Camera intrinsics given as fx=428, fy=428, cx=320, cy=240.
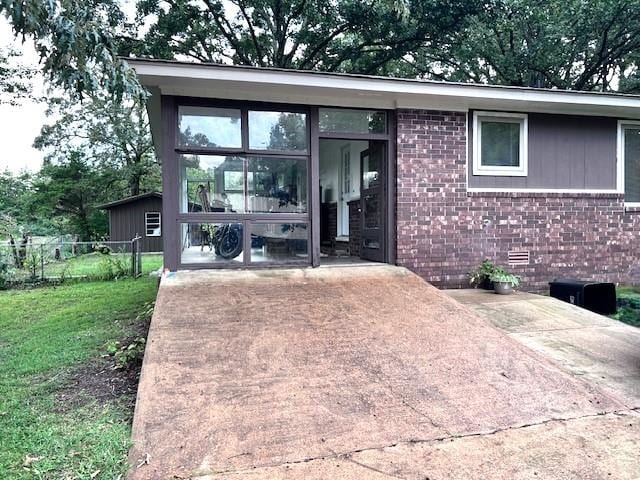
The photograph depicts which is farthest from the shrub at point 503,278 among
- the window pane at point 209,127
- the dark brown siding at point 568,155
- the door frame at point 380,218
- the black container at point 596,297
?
the window pane at point 209,127

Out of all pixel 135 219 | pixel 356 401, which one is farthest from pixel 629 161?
pixel 135 219

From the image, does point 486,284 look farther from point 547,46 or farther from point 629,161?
point 547,46

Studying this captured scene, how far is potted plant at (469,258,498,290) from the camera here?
21.3 ft

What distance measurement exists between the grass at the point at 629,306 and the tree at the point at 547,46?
341 inches

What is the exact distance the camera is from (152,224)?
21.8m

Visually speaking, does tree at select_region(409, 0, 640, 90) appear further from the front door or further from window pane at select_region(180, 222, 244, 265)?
window pane at select_region(180, 222, 244, 265)

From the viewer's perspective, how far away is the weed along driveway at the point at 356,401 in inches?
89.3

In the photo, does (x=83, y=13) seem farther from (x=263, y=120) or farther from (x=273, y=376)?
(x=273, y=376)

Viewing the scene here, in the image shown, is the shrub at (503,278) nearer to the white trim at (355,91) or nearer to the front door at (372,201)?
the front door at (372,201)

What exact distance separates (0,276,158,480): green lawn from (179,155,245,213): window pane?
71.3 inches

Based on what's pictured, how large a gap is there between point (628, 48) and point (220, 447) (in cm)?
1615

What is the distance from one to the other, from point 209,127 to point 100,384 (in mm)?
3555

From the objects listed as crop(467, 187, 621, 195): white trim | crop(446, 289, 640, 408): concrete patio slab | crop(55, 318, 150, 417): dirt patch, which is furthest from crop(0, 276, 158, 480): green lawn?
crop(467, 187, 621, 195): white trim

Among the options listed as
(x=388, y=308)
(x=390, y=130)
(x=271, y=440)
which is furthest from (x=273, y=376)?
(x=390, y=130)
